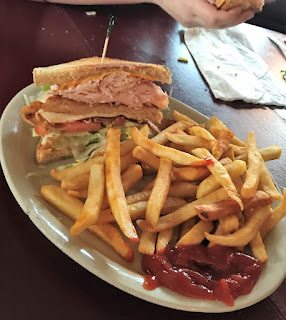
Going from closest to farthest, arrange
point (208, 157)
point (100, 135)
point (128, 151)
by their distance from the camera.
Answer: point (208, 157)
point (128, 151)
point (100, 135)

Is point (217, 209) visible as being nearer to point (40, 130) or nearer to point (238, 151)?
point (238, 151)

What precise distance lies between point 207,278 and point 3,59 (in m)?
1.95

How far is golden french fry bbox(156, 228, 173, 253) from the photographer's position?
1596 millimetres

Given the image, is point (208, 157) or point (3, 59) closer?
point (208, 157)

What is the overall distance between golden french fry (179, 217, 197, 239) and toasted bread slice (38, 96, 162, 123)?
2.47 feet

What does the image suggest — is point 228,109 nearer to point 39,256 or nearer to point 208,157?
point 208,157

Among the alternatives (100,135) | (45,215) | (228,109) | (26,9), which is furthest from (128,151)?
(26,9)

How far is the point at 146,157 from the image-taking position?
1.89m

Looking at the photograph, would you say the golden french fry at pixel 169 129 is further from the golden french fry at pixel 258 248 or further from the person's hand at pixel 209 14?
the person's hand at pixel 209 14

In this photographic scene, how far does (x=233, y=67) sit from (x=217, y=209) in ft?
6.61

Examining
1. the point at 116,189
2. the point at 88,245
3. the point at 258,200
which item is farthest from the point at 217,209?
the point at 88,245

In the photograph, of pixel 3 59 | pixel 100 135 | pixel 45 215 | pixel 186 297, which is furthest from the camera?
pixel 3 59

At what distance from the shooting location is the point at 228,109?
115 inches

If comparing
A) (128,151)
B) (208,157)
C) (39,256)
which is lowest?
(39,256)
